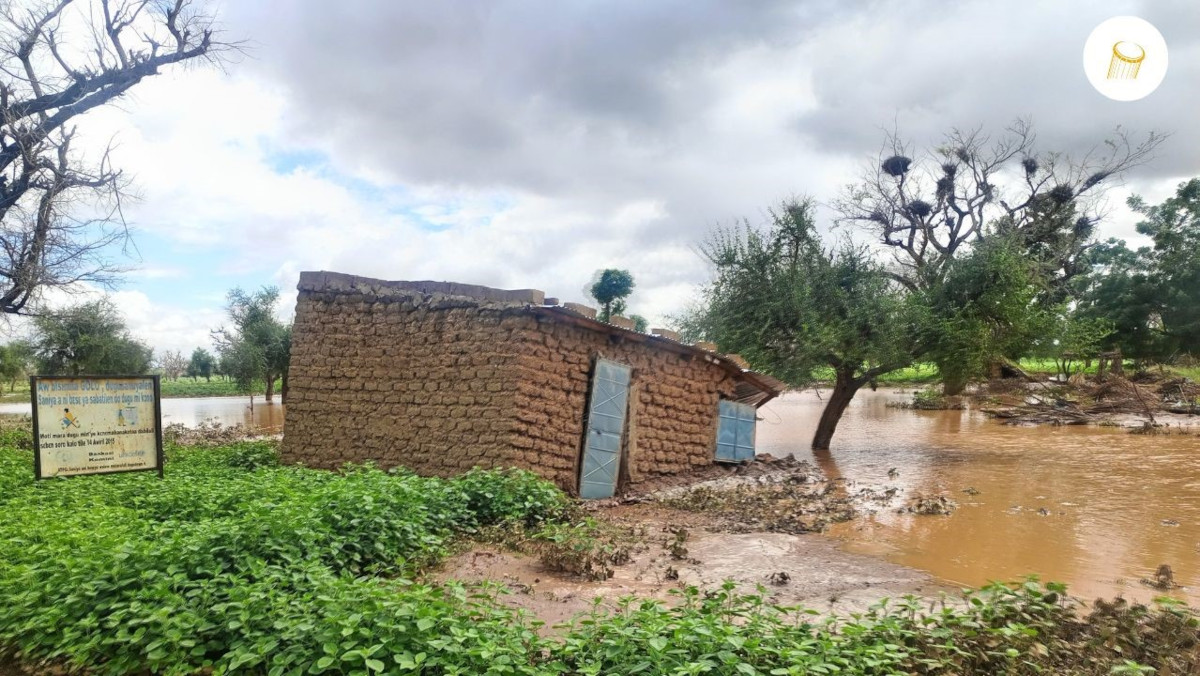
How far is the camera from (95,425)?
8812 millimetres

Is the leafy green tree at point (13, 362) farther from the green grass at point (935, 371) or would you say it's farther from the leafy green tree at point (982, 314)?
the leafy green tree at point (982, 314)

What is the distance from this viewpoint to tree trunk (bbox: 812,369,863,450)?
18.1m

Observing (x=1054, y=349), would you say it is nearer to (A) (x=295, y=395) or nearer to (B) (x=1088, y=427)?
(B) (x=1088, y=427)

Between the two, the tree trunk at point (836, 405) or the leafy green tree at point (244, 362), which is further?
the leafy green tree at point (244, 362)

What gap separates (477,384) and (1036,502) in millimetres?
8417

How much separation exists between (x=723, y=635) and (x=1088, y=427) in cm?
2379

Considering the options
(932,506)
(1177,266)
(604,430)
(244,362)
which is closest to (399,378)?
(604,430)

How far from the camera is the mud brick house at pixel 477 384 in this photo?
962cm

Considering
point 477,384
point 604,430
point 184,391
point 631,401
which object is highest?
point 477,384

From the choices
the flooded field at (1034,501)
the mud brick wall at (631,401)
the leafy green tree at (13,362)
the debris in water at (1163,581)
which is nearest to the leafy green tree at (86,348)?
the leafy green tree at (13,362)

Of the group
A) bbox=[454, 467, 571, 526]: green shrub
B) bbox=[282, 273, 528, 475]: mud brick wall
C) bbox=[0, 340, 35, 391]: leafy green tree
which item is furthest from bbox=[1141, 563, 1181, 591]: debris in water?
bbox=[0, 340, 35, 391]: leafy green tree

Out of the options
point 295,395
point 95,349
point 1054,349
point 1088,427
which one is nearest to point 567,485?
point 295,395

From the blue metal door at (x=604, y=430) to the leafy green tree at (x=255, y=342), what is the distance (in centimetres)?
2642

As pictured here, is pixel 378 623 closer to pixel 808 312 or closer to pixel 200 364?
pixel 808 312
